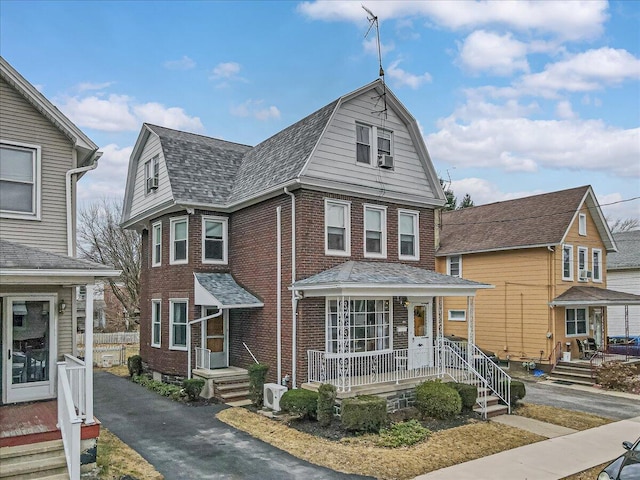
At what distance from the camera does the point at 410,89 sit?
19859 mm

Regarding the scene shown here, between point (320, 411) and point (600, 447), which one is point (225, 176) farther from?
point (600, 447)

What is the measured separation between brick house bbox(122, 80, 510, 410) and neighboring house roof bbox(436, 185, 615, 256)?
23.1ft

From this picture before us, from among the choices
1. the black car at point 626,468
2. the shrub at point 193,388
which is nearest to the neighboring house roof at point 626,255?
the black car at point 626,468

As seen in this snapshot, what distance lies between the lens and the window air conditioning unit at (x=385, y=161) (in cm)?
1574

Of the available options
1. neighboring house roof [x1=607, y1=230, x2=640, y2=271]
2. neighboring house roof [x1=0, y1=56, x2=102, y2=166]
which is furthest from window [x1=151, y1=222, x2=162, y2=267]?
neighboring house roof [x1=607, y1=230, x2=640, y2=271]

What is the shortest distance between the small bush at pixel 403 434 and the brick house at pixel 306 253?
4.93ft

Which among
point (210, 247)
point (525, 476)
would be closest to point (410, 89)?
point (210, 247)

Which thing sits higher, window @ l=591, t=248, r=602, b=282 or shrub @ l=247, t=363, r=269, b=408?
window @ l=591, t=248, r=602, b=282

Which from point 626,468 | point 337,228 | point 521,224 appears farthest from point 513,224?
A: point 626,468

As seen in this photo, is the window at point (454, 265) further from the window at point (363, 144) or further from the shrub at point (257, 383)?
the shrub at point (257, 383)

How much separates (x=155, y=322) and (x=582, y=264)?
18.7 metres

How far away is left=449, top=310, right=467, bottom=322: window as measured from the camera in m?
24.2

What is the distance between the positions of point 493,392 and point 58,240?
11.8m

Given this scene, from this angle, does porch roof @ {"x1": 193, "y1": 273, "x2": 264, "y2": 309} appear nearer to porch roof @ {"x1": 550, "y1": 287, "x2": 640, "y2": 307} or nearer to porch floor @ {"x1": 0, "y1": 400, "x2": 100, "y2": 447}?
porch floor @ {"x1": 0, "y1": 400, "x2": 100, "y2": 447}
